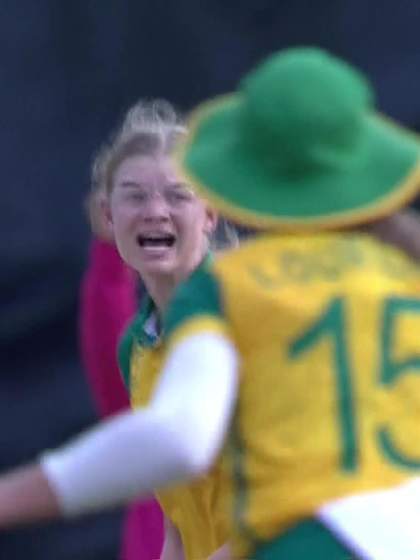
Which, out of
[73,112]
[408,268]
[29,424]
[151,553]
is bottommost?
[29,424]

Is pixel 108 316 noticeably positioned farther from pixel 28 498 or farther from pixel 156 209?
pixel 28 498

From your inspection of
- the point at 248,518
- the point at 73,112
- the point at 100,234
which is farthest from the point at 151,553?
the point at 73,112

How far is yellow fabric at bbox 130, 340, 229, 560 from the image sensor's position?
77.6 inches

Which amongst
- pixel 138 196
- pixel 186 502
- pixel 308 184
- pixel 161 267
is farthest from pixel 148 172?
pixel 308 184

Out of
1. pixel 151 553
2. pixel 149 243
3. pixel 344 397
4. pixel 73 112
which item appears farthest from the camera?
pixel 73 112

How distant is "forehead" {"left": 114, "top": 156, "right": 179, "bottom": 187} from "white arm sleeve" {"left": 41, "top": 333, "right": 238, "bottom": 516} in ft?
2.75

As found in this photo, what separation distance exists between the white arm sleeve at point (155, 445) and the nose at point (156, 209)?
0.82 meters

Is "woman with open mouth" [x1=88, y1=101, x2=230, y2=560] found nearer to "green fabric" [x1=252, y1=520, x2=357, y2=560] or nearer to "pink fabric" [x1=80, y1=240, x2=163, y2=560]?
"pink fabric" [x1=80, y1=240, x2=163, y2=560]

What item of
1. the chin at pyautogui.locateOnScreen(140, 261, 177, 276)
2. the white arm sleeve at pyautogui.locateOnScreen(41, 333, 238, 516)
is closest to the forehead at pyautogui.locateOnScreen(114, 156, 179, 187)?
the chin at pyautogui.locateOnScreen(140, 261, 177, 276)

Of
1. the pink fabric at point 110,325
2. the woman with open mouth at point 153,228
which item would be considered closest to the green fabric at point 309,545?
the woman with open mouth at point 153,228

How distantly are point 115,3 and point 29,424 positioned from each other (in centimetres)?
94

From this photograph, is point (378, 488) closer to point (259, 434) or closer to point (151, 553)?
point (259, 434)

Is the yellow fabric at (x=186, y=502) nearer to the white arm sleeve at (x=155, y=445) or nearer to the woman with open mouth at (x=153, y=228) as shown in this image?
the woman with open mouth at (x=153, y=228)

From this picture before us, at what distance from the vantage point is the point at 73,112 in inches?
138
